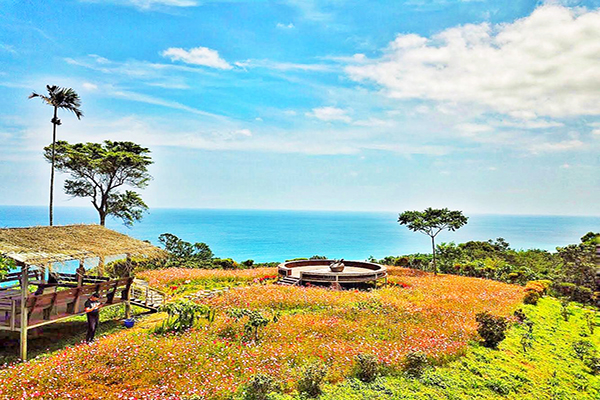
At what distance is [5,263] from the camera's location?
10625mm

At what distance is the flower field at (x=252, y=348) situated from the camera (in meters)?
8.45

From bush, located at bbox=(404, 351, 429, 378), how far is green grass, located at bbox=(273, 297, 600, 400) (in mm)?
173

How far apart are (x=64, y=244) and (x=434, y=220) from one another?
2338 centimetres

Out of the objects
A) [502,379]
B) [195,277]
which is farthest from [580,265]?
[195,277]

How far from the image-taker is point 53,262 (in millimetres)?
11328

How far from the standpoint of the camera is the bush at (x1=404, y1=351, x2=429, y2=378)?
966cm

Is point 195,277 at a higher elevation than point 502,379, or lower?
higher

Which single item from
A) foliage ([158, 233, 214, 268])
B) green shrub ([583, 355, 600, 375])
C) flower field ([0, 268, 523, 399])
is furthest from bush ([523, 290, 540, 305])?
foliage ([158, 233, 214, 268])

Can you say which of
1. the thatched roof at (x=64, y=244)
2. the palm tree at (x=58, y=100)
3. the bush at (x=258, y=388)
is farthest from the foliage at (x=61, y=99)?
the bush at (x=258, y=388)

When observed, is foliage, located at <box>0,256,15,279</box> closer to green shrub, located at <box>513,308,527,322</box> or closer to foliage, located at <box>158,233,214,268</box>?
foliage, located at <box>158,233,214,268</box>

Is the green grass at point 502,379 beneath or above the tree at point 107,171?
beneath

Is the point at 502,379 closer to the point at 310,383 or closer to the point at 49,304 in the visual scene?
the point at 310,383

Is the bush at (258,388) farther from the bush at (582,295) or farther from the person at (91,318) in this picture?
the bush at (582,295)

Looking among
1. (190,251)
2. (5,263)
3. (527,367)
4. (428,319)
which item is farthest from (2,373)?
(190,251)
